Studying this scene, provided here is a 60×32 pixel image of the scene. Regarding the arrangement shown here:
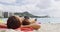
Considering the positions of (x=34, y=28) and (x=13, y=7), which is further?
(x=13, y=7)

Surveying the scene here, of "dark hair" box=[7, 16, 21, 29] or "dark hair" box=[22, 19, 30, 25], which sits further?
"dark hair" box=[22, 19, 30, 25]

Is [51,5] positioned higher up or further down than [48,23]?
higher up

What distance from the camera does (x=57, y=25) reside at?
239 cm

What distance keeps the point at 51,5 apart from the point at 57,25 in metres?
0.39

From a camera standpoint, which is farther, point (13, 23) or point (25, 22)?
point (25, 22)

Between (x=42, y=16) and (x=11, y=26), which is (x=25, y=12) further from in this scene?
(x=11, y=26)

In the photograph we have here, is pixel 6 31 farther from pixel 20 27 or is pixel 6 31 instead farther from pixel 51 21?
pixel 51 21

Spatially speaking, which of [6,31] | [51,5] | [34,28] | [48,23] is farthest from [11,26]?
[51,5]

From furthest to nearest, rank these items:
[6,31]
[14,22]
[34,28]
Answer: [34,28] → [14,22] → [6,31]

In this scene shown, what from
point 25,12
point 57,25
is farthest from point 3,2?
point 57,25

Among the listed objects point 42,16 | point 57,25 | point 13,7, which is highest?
point 13,7

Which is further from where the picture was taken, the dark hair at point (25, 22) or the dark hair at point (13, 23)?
the dark hair at point (25, 22)

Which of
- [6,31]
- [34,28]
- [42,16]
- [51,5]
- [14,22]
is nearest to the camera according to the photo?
[6,31]

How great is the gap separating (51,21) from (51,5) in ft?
1.08
